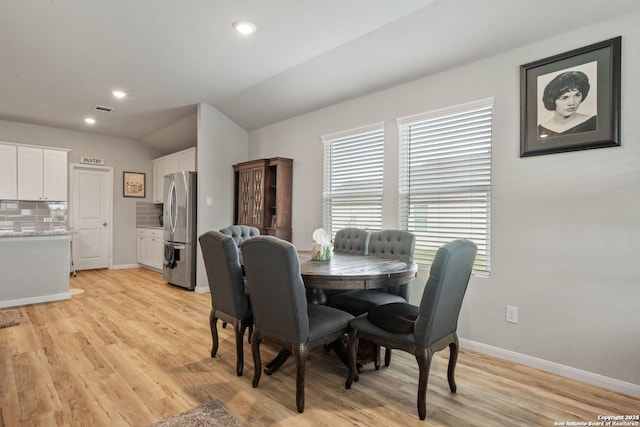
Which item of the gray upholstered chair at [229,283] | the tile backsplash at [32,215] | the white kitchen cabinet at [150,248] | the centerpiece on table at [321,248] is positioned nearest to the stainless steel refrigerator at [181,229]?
the white kitchen cabinet at [150,248]

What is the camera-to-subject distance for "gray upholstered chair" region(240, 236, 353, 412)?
1940mm

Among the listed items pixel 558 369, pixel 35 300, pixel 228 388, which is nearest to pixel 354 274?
pixel 228 388

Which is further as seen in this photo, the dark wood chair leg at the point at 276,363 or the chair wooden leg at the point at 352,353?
the dark wood chair leg at the point at 276,363

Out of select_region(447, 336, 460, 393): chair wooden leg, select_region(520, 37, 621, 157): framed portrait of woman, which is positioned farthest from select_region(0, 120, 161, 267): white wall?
select_region(520, 37, 621, 157): framed portrait of woman

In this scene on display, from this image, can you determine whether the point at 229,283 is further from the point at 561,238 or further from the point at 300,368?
the point at 561,238

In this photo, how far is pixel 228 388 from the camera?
226 centimetres

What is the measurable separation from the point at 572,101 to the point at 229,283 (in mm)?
2770

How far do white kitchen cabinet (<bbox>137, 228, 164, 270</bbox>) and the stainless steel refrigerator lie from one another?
1034 mm

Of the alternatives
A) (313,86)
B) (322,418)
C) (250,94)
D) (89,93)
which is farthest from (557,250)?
(89,93)

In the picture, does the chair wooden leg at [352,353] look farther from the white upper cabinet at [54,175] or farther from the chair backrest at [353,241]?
the white upper cabinet at [54,175]

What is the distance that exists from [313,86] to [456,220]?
2225 millimetres

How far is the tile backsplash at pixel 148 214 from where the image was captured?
285 inches

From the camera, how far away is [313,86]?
159 inches

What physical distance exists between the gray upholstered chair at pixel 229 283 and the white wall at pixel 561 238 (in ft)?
6.33
